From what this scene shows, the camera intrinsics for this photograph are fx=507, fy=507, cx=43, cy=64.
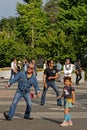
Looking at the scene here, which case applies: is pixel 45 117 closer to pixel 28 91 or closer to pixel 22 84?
pixel 28 91

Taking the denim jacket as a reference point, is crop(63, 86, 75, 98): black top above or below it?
below

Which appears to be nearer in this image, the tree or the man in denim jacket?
the man in denim jacket

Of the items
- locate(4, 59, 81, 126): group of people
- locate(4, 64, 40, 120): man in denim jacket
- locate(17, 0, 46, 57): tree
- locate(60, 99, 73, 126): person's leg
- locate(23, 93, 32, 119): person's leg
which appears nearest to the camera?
locate(60, 99, 73, 126): person's leg

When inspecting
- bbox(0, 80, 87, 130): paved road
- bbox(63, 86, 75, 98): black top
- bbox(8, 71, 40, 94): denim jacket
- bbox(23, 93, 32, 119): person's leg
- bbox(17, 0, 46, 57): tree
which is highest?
bbox(17, 0, 46, 57): tree

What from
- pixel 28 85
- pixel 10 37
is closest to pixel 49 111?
pixel 28 85

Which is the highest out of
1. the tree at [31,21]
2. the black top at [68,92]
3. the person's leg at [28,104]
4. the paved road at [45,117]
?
the tree at [31,21]

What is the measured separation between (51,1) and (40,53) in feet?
139

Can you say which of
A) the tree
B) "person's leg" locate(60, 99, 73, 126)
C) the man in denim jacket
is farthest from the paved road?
the tree

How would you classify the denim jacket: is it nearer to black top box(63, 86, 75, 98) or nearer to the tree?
black top box(63, 86, 75, 98)

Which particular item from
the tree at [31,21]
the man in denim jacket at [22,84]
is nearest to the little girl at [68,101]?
the man in denim jacket at [22,84]

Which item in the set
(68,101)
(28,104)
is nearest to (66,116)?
(68,101)

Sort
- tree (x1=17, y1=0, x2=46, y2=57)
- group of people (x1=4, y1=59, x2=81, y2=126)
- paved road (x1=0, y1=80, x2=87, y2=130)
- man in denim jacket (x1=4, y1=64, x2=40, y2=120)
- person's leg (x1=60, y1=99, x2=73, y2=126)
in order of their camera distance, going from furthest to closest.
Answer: tree (x1=17, y1=0, x2=46, y2=57), man in denim jacket (x1=4, y1=64, x2=40, y2=120), group of people (x1=4, y1=59, x2=81, y2=126), person's leg (x1=60, y1=99, x2=73, y2=126), paved road (x1=0, y1=80, x2=87, y2=130)

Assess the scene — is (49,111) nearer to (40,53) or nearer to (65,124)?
(65,124)

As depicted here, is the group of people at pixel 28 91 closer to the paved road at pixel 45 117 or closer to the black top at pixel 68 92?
the black top at pixel 68 92
